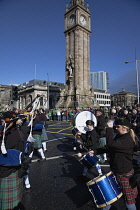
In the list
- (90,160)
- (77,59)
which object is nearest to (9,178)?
(90,160)

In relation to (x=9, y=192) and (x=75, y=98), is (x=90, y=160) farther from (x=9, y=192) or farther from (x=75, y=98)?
→ (x=75, y=98)

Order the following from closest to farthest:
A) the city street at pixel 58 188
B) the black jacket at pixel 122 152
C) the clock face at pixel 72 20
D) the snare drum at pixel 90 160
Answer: the black jacket at pixel 122 152, the city street at pixel 58 188, the snare drum at pixel 90 160, the clock face at pixel 72 20

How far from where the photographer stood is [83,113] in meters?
5.93

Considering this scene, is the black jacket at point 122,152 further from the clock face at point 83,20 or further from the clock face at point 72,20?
the clock face at point 83,20

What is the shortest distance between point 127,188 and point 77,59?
29261 millimetres

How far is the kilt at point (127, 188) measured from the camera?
7.79 ft

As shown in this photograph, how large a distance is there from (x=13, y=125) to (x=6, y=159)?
647 millimetres

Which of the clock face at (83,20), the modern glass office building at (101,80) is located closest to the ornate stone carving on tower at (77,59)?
the clock face at (83,20)

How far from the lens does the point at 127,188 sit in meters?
2.41

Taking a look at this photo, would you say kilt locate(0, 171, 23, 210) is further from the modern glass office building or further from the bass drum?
the modern glass office building

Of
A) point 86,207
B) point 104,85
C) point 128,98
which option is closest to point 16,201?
point 86,207

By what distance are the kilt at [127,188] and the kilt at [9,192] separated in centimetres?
188

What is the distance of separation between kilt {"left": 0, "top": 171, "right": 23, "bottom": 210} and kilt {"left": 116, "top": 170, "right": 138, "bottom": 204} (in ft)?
6.17

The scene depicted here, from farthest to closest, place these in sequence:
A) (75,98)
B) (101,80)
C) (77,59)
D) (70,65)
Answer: (101,80), (70,65), (77,59), (75,98)
